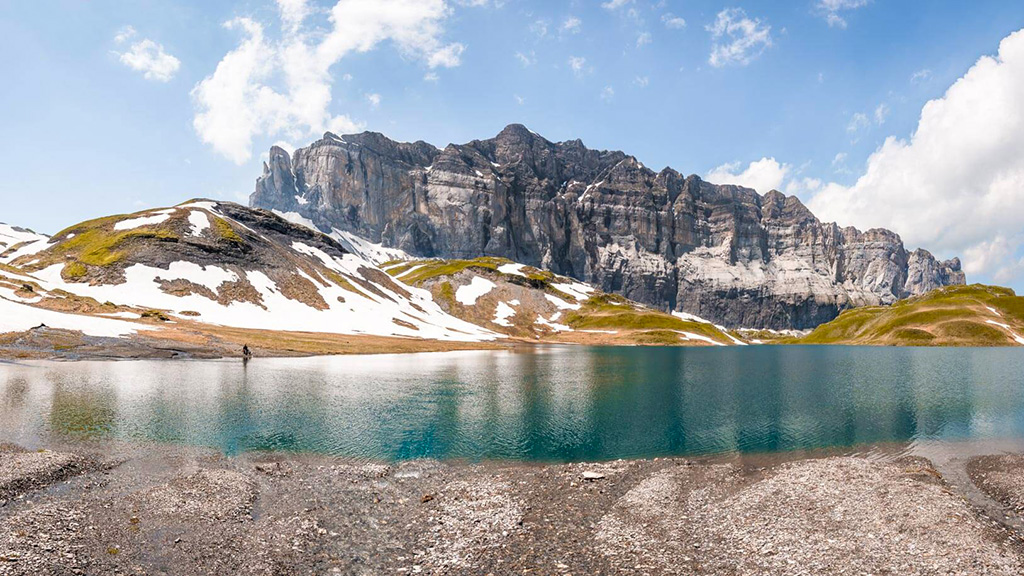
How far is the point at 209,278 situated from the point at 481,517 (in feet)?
465

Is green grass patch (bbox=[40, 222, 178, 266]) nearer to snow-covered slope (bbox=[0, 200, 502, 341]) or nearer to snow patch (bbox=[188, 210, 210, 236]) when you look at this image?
snow-covered slope (bbox=[0, 200, 502, 341])

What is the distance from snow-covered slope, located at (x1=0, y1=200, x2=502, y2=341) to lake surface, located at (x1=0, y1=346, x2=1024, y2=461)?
53.7m

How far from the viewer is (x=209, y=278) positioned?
13750 centimetres

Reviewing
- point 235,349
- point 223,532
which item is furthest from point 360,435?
point 235,349

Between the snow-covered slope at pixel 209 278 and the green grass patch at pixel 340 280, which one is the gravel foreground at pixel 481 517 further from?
the green grass patch at pixel 340 280

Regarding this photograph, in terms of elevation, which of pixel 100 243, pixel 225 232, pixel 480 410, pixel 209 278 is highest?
pixel 225 232

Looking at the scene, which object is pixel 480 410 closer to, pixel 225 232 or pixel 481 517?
pixel 481 517

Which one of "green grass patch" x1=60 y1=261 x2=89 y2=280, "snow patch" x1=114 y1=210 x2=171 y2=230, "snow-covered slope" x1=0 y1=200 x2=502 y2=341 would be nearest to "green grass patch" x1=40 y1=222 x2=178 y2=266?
"snow-covered slope" x1=0 y1=200 x2=502 y2=341

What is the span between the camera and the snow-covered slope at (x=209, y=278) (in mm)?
121875

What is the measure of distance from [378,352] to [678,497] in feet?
308

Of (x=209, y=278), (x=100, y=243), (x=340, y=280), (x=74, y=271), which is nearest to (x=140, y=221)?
(x=100, y=243)

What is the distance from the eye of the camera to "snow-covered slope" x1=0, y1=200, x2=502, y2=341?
121875 millimetres

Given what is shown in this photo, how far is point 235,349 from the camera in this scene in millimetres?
91062

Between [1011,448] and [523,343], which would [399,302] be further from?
[1011,448]
